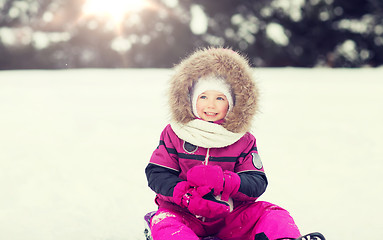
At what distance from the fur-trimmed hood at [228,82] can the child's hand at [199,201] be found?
0.89 ft

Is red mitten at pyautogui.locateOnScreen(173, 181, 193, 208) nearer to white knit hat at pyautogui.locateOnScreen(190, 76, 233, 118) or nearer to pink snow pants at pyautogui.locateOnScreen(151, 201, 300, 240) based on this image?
pink snow pants at pyautogui.locateOnScreen(151, 201, 300, 240)

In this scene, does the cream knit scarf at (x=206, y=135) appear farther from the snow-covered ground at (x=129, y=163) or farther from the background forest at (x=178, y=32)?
the background forest at (x=178, y=32)

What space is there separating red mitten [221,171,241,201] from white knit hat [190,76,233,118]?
28 centimetres

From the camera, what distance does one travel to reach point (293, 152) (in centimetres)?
310

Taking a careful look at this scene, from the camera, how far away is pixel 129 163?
2.76m

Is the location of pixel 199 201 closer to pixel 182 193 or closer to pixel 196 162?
pixel 182 193

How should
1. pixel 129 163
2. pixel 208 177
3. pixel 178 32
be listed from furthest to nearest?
pixel 178 32 → pixel 129 163 → pixel 208 177

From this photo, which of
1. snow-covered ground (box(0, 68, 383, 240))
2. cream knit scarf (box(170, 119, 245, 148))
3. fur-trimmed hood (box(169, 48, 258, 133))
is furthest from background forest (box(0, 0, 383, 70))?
cream knit scarf (box(170, 119, 245, 148))

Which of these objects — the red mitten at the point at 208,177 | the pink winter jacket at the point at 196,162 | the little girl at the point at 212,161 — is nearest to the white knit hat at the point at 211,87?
the little girl at the point at 212,161

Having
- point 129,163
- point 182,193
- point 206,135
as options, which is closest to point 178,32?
point 129,163

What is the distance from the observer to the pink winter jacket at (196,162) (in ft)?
4.64

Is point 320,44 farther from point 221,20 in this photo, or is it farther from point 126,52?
point 126,52

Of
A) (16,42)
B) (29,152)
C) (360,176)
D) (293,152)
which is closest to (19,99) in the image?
(29,152)

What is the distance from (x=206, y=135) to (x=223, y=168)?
0.14 m
